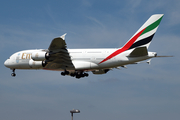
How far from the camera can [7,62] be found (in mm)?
45219

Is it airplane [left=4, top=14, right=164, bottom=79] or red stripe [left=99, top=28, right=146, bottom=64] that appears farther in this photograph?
red stripe [left=99, top=28, right=146, bottom=64]

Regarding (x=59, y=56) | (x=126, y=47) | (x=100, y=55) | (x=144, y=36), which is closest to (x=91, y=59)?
(x=100, y=55)

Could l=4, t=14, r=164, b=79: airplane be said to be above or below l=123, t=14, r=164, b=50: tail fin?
below

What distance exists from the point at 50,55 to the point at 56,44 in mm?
2743

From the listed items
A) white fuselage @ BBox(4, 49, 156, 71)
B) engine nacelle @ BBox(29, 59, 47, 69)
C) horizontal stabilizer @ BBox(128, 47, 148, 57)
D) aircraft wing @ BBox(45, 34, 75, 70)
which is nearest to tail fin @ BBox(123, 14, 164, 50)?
white fuselage @ BBox(4, 49, 156, 71)

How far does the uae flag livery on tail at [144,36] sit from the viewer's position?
125 feet

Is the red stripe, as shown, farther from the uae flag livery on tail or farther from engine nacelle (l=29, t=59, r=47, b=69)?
engine nacelle (l=29, t=59, r=47, b=69)

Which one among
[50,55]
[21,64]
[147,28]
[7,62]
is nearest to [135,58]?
[147,28]

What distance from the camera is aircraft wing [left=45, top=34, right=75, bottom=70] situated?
35406mm

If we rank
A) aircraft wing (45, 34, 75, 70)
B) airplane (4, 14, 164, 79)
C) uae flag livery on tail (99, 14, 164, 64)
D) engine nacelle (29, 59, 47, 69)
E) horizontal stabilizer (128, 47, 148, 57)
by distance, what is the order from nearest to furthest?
horizontal stabilizer (128, 47, 148, 57)
aircraft wing (45, 34, 75, 70)
airplane (4, 14, 164, 79)
uae flag livery on tail (99, 14, 164, 64)
engine nacelle (29, 59, 47, 69)

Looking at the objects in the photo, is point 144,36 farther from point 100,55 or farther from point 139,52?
point 100,55

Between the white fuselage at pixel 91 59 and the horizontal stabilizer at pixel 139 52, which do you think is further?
the white fuselage at pixel 91 59

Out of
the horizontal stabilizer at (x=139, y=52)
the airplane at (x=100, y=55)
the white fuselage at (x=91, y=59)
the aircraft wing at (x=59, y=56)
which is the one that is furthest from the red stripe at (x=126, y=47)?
the aircraft wing at (x=59, y=56)

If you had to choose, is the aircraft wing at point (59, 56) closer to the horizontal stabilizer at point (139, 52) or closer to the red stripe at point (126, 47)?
the red stripe at point (126, 47)
